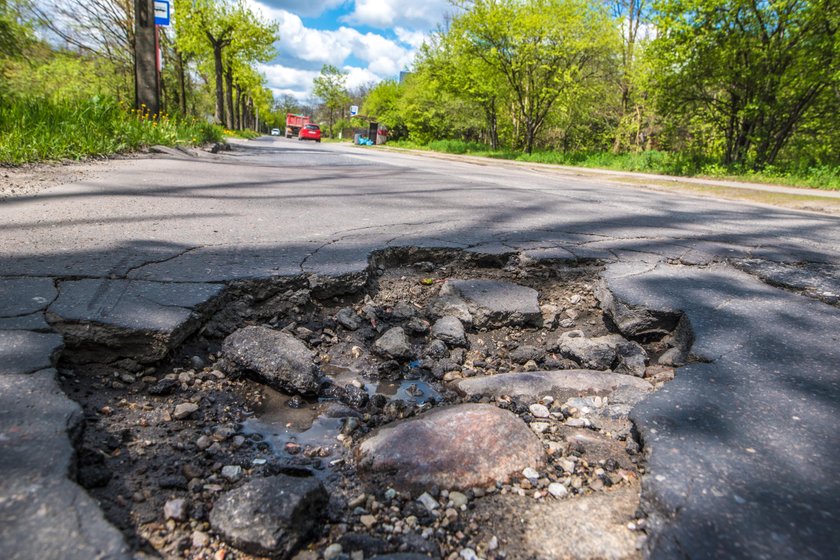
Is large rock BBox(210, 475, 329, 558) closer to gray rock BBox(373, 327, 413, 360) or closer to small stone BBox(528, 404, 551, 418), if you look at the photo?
small stone BBox(528, 404, 551, 418)

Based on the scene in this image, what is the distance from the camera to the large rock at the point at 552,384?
193 centimetres

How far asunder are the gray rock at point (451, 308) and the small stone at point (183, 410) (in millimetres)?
1309

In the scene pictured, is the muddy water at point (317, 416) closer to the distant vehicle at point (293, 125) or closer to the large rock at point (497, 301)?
the large rock at point (497, 301)

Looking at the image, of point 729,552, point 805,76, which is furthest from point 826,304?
point 805,76

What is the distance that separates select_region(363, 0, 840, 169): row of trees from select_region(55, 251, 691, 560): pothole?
13.5 meters

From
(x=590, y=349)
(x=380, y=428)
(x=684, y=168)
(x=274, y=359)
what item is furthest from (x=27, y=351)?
(x=684, y=168)

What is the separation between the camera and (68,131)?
6180mm

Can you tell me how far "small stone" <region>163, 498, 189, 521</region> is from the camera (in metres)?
1.17

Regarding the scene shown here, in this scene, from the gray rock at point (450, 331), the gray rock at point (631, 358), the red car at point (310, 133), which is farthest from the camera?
the red car at point (310, 133)

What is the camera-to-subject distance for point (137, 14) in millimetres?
9320

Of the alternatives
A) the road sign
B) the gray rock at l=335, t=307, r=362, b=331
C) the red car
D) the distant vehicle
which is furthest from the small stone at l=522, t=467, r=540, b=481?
the distant vehicle

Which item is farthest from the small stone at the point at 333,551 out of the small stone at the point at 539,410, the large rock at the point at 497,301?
the large rock at the point at 497,301

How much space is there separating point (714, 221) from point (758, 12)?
35.1ft

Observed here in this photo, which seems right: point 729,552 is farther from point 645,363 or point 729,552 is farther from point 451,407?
point 645,363
